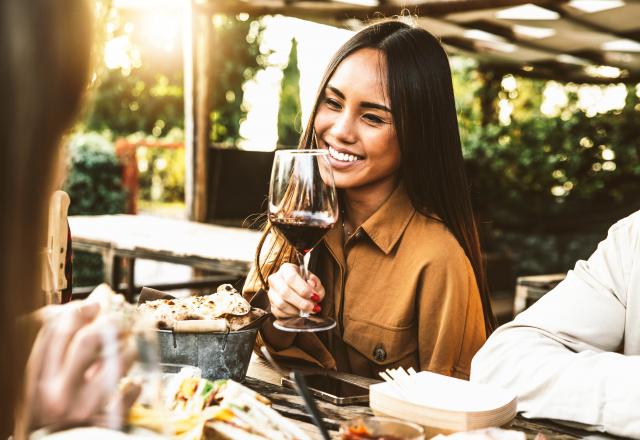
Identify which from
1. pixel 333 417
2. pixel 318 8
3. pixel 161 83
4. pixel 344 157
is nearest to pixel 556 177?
pixel 318 8

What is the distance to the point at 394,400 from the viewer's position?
3.94 ft

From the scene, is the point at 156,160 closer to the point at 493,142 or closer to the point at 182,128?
the point at 182,128

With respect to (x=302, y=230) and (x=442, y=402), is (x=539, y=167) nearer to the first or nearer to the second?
(x=302, y=230)

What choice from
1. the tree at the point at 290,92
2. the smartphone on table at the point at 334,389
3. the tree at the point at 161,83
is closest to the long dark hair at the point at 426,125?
the smartphone on table at the point at 334,389

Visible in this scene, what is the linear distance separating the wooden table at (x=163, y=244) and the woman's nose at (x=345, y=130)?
1.63 meters

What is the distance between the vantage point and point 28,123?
349mm

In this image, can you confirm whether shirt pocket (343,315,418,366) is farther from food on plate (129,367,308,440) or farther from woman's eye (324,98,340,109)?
food on plate (129,367,308,440)

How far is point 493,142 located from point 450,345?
25.0 ft

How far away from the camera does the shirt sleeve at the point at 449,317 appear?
187 centimetres

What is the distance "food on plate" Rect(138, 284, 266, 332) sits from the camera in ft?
4.82

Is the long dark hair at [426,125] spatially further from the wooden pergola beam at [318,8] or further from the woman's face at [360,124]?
the wooden pergola beam at [318,8]

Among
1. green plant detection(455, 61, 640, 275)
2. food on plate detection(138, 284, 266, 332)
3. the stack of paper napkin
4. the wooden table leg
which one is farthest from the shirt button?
green plant detection(455, 61, 640, 275)

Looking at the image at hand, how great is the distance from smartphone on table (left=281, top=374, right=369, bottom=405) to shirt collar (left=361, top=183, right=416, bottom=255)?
21.7 inches

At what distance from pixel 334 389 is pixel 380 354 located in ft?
1.60
